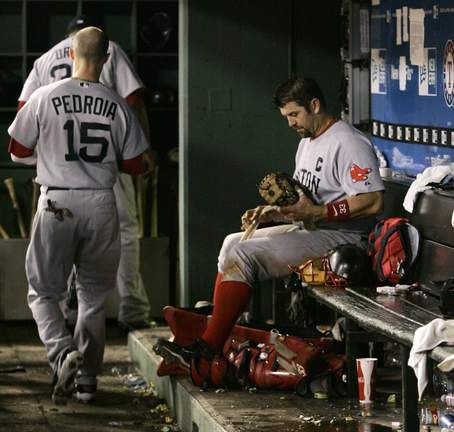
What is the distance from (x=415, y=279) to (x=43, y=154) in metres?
2.17

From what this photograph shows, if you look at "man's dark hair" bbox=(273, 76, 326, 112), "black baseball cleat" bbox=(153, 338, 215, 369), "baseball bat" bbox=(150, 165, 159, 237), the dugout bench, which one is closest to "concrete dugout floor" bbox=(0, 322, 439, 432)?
"black baseball cleat" bbox=(153, 338, 215, 369)

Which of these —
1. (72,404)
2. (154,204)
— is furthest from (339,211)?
(154,204)

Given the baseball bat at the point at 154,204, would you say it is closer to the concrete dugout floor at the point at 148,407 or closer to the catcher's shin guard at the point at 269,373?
the concrete dugout floor at the point at 148,407

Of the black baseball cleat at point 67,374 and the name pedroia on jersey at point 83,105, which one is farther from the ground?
the name pedroia on jersey at point 83,105

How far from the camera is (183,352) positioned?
7.64 metres

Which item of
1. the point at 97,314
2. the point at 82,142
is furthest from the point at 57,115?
the point at 97,314

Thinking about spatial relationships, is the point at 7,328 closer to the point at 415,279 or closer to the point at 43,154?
the point at 43,154

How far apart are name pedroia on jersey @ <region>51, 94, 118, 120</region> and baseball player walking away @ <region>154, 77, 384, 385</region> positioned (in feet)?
3.10

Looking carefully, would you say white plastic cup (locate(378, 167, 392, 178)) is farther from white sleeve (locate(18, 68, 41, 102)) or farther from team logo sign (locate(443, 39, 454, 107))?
white sleeve (locate(18, 68, 41, 102))

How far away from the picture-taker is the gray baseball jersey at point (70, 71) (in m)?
9.87

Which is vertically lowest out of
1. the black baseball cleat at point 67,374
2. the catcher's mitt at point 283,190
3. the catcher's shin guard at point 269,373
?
the black baseball cleat at point 67,374

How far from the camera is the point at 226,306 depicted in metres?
7.38

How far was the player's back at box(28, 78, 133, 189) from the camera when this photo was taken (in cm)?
802

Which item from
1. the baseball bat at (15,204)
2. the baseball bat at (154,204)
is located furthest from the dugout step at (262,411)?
the baseball bat at (15,204)
